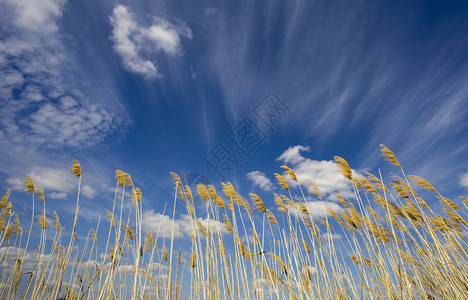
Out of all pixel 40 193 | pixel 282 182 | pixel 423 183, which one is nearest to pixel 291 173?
pixel 282 182

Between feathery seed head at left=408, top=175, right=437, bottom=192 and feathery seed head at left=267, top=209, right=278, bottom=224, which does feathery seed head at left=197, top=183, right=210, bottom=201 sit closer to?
feathery seed head at left=267, top=209, right=278, bottom=224

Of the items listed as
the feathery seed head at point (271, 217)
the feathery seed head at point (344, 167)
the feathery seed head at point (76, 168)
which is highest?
the feathery seed head at point (76, 168)

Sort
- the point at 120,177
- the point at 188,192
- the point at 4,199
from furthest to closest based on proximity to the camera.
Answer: the point at 4,199, the point at 120,177, the point at 188,192

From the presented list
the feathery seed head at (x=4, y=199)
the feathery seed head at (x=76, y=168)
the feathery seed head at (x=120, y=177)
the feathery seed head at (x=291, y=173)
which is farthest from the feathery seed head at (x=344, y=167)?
the feathery seed head at (x=4, y=199)

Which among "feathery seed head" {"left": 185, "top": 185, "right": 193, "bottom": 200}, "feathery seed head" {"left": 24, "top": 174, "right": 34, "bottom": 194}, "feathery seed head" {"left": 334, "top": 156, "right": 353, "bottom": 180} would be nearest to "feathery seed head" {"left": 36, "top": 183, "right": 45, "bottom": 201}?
"feathery seed head" {"left": 24, "top": 174, "right": 34, "bottom": 194}

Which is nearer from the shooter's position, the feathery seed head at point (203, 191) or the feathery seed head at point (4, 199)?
the feathery seed head at point (203, 191)

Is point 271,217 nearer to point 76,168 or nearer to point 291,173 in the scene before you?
point 291,173

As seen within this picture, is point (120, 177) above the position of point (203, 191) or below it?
above

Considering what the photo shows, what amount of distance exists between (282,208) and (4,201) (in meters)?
5.65

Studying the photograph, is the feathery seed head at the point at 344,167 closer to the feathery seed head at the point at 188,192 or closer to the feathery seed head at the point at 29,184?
the feathery seed head at the point at 188,192

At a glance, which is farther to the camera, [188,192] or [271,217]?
[271,217]

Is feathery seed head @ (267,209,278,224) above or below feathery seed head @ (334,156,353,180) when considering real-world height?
below

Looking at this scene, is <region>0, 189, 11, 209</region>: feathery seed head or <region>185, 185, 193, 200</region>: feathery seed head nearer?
<region>185, 185, 193, 200</region>: feathery seed head

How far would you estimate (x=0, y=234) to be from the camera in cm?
482
